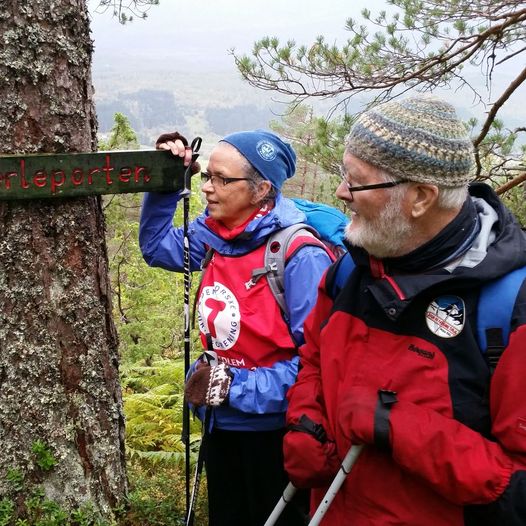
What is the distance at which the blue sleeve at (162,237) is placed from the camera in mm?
3077

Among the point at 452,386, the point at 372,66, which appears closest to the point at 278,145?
the point at 452,386

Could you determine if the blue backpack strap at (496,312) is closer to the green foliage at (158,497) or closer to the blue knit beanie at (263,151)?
the blue knit beanie at (263,151)

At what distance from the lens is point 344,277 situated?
7.49 ft

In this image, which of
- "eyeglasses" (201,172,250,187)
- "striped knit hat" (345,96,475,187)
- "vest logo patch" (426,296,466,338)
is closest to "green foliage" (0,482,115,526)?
"eyeglasses" (201,172,250,187)

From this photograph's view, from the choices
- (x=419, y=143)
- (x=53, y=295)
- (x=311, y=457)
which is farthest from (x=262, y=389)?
(x=419, y=143)

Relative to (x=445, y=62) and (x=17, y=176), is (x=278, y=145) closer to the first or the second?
(x=17, y=176)

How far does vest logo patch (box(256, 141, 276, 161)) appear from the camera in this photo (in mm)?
2857

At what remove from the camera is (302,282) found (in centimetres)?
260

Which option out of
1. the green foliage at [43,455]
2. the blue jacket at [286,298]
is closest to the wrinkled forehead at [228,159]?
the blue jacket at [286,298]

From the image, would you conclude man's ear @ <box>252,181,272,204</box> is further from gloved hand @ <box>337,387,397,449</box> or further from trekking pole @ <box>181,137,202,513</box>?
gloved hand @ <box>337,387,397,449</box>

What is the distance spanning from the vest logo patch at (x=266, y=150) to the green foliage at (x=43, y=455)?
6.10 ft

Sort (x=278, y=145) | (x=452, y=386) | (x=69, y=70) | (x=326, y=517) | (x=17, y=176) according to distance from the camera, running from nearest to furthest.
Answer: (x=452, y=386)
(x=326, y=517)
(x=17, y=176)
(x=69, y=70)
(x=278, y=145)

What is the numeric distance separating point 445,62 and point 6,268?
538cm

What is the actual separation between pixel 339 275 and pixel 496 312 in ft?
2.38
